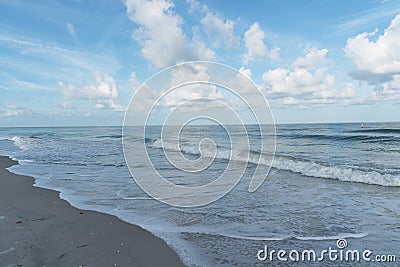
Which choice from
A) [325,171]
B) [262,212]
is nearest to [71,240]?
[262,212]

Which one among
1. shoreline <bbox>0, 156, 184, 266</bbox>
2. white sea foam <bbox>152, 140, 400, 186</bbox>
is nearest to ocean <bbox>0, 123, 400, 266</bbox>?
white sea foam <bbox>152, 140, 400, 186</bbox>

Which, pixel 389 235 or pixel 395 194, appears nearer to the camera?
pixel 389 235

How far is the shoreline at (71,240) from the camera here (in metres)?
4.30

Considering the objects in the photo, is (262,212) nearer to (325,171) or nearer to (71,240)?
(71,240)

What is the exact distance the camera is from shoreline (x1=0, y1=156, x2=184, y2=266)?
4305 mm

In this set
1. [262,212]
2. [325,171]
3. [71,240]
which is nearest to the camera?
[71,240]

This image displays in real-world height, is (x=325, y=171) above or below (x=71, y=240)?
above

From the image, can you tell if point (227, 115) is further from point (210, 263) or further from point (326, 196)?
point (326, 196)

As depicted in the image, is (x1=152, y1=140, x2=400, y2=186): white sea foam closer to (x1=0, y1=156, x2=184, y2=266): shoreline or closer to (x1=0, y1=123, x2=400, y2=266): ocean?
(x1=0, y1=123, x2=400, y2=266): ocean

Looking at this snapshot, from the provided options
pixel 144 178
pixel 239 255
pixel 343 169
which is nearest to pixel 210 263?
pixel 239 255

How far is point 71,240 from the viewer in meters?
5.05

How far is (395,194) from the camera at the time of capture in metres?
9.34

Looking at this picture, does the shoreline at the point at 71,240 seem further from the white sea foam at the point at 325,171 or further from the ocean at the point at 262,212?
the white sea foam at the point at 325,171

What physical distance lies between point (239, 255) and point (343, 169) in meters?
10.1
